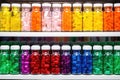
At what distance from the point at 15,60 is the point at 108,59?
666mm

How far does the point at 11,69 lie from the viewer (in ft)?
6.04

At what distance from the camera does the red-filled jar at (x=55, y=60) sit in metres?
1.84

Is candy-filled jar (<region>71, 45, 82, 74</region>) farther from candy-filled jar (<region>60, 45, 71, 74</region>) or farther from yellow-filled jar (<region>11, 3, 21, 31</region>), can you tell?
yellow-filled jar (<region>11, 3, 21, 31</region>)

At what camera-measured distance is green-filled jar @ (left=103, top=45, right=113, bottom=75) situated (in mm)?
1825

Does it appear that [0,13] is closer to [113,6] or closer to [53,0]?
[53,0]

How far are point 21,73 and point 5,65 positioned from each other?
0.13m

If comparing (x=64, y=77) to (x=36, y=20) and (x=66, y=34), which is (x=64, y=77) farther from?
(x=36, y=20)

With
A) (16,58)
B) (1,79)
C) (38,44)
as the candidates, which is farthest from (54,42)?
(1,79)

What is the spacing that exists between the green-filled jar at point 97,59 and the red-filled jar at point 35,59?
0.40 metres

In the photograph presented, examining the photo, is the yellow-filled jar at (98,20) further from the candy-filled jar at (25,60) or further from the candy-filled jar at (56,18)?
the candy-filled jar at (25,60)

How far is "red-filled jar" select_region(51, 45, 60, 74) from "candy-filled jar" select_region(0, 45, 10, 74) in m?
0.32

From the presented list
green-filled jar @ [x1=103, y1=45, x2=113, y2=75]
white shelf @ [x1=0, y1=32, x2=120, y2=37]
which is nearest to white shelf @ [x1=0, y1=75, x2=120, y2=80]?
green-filled jar @ [x1=103, y1=45, x2=113, y2=75]

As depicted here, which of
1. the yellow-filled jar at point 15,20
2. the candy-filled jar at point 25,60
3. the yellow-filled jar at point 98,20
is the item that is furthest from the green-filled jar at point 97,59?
the yellow-filled jar at point 15,20

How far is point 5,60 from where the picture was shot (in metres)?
1.83
